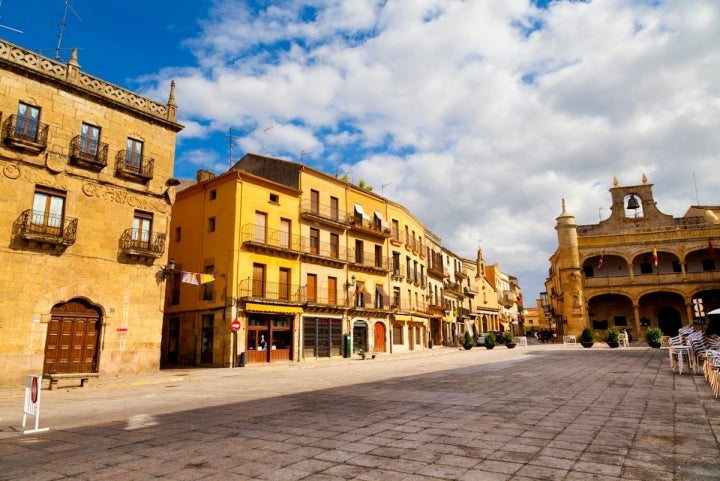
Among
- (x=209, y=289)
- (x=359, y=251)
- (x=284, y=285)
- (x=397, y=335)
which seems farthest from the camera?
(x=397, y=335)

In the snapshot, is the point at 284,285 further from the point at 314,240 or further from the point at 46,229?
the point at 46,229

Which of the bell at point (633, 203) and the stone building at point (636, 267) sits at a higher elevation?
the bell at point (633, 203)

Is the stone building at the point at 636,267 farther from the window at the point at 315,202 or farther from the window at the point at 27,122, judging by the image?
the window at the point at 27,122

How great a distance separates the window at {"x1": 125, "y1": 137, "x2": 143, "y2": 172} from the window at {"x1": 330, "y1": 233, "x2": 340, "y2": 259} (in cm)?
1485

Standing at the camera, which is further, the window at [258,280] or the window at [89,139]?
the window at [258,280]

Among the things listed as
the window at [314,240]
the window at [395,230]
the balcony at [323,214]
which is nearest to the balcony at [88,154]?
the balcony at [323,214]

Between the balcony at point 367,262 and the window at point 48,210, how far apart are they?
19.5 meters

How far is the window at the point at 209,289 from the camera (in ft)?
85.3

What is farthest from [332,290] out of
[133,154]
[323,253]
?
[133,154]

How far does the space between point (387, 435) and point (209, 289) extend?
72.2 ft

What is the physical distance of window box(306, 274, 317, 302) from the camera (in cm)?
2977

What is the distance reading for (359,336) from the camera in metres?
33.8

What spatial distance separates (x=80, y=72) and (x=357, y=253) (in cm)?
2151

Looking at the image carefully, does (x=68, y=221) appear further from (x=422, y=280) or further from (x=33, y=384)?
(x=422, y=280)
